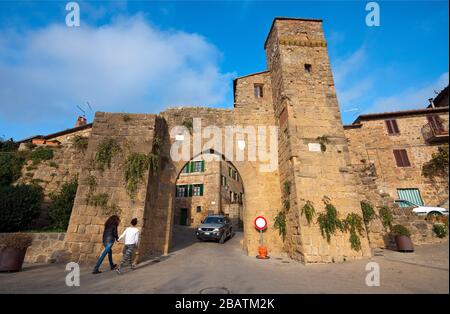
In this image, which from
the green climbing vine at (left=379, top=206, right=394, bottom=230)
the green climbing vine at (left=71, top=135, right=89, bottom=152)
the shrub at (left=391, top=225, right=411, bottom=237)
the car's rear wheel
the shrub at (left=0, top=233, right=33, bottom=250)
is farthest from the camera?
the car's rear wheel

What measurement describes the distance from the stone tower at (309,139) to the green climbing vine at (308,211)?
0.41ft

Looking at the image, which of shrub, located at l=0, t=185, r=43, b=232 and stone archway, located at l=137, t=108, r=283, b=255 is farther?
stone archway, located at l=137, t=108, r=283, b=255

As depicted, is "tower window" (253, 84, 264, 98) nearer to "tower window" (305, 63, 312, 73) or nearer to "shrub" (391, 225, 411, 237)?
"tower window" (305, 63, 312, 73)

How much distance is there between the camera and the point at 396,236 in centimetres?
739

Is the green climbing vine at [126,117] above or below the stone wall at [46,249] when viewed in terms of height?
above

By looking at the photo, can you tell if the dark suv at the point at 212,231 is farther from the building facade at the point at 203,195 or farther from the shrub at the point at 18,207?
the building facade at the point at 203,195

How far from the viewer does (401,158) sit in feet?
50.8

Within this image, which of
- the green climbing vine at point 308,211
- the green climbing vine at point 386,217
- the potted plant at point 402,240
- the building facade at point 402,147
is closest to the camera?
the green climbing vine at point 308,211

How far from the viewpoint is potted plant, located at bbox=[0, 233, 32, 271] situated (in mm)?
5398

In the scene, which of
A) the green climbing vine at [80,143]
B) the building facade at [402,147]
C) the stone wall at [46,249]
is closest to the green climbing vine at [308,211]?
the stone wall at [46,249]

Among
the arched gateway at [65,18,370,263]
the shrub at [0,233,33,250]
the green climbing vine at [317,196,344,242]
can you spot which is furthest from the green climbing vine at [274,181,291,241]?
the shrub at [0,233,33,250]

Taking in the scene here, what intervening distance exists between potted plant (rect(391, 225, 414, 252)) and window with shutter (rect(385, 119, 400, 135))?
1161cm

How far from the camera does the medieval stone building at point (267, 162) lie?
22.9 feet
